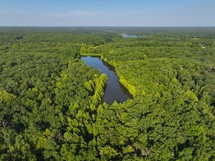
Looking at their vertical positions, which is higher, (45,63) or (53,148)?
(45,63)

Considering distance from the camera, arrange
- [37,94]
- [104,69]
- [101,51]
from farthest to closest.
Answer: [101,51]
[104,69]
[37,94]

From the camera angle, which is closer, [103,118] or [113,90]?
[103,118]

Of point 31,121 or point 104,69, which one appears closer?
point 31,121

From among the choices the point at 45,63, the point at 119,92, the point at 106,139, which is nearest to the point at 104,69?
the point at 45,63

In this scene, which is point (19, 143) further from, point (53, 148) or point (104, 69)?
point (104, 69)

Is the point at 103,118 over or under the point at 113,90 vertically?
over

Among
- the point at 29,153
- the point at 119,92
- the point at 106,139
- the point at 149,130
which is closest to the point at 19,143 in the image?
the point at 29,153

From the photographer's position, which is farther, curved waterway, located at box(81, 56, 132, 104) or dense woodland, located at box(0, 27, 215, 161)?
curved waterway, located at box(81, 56, 132, 104)

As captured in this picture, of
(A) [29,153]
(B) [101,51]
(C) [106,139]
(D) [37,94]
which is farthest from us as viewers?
(B) [101,51]

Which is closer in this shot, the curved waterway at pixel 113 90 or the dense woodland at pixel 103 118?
the dense woodland at pixel 103 118
